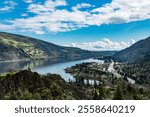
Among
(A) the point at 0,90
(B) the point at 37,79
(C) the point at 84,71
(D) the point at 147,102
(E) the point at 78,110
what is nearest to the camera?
(E) the point at 78,110

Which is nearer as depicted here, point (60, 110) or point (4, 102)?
point (60, 110)

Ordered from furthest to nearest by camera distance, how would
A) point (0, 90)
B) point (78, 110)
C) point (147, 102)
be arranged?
point (0, 90) < point (147, 102) < point (78, 110)

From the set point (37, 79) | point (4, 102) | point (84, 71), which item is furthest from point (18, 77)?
point (84, 71)

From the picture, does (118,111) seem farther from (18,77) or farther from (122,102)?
(18,77)

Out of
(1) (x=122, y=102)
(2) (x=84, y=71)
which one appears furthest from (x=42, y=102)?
(2) (x=84, y=71)

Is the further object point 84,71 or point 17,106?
point 84,71

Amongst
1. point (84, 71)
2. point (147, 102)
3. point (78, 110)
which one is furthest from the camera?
point (84, 71)

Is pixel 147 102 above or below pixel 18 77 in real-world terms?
above

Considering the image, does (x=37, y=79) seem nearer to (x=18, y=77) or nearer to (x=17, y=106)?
(x=18, y=77)

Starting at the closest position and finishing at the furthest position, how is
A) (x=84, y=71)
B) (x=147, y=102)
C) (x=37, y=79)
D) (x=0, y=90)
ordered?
(x=147, y=102) → (x=0, y=90) → (x=37, y=79) → (x=84, y=71)
